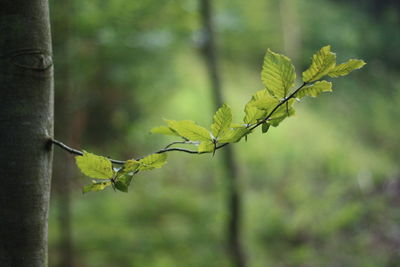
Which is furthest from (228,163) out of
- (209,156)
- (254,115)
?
(254,115)

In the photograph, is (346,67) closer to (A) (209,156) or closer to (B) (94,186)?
(B) (94,186)

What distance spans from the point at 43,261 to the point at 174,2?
335 centimetres

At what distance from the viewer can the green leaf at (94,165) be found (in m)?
0.56

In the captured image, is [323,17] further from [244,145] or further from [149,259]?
[149,259]

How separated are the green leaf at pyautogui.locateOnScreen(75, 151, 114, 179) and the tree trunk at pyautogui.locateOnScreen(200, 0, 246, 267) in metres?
3.43

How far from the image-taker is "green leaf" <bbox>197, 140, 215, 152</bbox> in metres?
0.58

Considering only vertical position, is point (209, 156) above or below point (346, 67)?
above

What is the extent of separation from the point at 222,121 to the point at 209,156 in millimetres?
6168

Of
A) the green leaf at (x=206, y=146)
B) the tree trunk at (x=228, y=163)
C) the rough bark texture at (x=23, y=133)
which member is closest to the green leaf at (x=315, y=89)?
the green leaf at (x=206, y=146)

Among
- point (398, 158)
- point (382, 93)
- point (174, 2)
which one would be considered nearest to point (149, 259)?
point (174, 2)

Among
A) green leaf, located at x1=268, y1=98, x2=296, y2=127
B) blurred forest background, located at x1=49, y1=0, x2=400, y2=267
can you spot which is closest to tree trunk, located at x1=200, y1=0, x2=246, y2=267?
blurred forest background, located at x1=49, y1=0, x2=400, y2=267

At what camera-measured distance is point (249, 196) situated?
6492 millimetres

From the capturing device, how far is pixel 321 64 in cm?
52

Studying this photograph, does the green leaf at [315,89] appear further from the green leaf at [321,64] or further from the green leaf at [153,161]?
the green leaf at [153,161]
